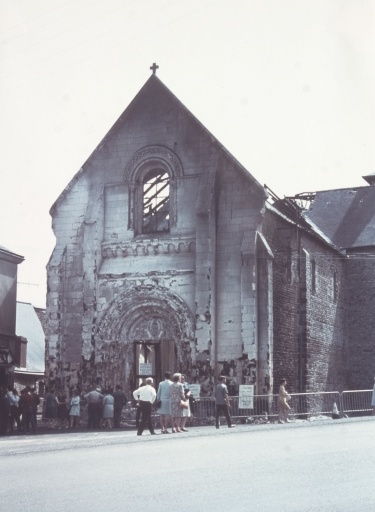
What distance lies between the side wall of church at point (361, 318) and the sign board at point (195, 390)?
15.3 m

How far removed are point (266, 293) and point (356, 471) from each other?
18.7 m

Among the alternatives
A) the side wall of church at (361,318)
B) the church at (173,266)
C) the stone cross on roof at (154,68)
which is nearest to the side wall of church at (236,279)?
the church at (173,266)

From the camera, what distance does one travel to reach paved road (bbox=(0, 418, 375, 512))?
955cm

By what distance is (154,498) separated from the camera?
9922 millimetres

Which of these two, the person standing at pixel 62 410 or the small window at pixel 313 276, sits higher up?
the small window at pixel 313 276

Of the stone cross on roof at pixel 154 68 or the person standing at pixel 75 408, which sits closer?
the person standing at pixel 75 408

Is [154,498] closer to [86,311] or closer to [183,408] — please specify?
[183,408]

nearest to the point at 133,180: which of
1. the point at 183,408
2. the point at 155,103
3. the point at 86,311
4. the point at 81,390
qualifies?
the point at 155,103

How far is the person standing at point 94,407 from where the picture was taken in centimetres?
2872

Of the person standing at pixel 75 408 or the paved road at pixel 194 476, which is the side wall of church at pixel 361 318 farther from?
the paved road at pixel 194 476

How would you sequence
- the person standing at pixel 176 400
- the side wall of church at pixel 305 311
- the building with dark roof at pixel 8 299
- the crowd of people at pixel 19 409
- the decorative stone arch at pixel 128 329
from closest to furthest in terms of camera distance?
the person standing at pixel 176 400, the crowd of people at pixel 19 409, the decorative stone arch at pixel 128 329, the side wall of church at pixel 305 311, the building with dark roof at pixel 8 299

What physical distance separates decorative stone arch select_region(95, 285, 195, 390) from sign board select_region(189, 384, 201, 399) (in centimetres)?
260

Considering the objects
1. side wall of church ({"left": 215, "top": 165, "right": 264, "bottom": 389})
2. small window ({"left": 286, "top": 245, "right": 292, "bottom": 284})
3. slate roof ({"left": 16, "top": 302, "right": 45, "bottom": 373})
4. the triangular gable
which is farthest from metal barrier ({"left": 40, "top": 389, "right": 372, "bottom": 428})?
slate roof ({"left": 16, "top": 302, "right": 45, "bottom": 373})

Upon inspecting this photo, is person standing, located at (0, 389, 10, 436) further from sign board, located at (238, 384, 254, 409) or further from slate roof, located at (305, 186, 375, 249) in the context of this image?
slate roof, located at (305, 186, 375, 249)
